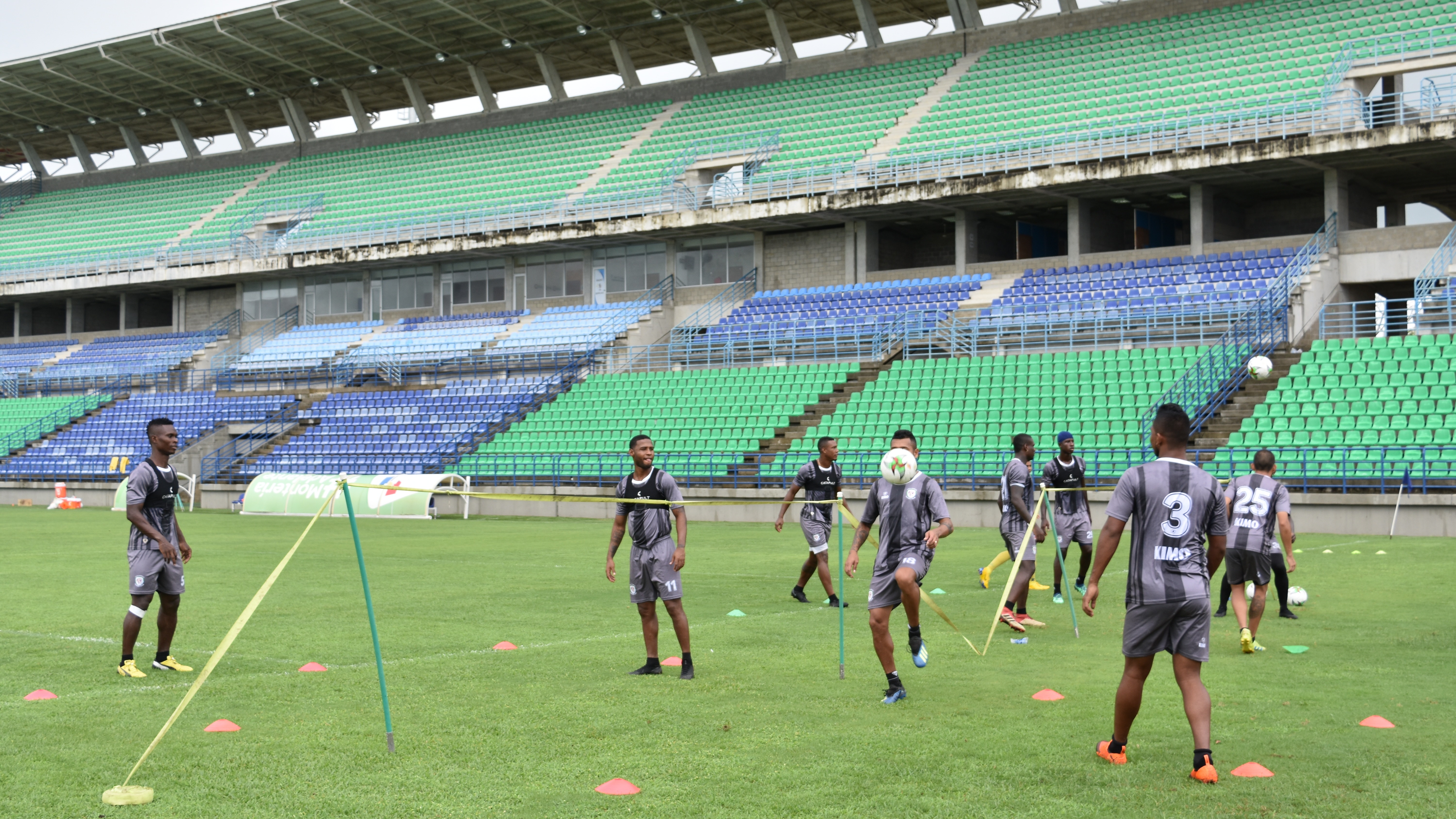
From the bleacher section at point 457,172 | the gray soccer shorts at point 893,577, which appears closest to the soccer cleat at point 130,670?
the gray soccer shorts at point 893,577

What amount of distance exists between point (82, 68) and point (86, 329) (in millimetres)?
11823

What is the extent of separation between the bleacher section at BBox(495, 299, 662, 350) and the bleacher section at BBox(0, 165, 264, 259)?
19690 mm

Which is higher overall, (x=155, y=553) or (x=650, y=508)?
(x=650, y=508)

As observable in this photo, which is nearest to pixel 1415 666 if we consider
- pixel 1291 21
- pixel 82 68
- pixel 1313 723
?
pixel 1313 723

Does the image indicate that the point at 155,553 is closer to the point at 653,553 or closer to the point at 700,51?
the point at 653,553

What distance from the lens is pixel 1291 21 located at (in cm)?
3884

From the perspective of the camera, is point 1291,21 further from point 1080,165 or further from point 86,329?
point 86,329

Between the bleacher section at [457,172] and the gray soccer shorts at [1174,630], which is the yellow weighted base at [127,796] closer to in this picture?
the gray soccer shorts at [1174,630]

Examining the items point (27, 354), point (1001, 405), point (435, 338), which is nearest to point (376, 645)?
point (1001, 405)

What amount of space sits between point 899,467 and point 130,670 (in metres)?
5.71

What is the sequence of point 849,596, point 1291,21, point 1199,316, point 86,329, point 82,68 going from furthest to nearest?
point 86,329, point 82,68, point 1291,21, point 1199,316, point 849,596

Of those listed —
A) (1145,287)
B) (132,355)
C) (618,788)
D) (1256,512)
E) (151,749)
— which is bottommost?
(618,788)

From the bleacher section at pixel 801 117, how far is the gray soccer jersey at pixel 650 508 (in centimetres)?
3240

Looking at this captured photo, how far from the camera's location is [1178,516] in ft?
22.5
